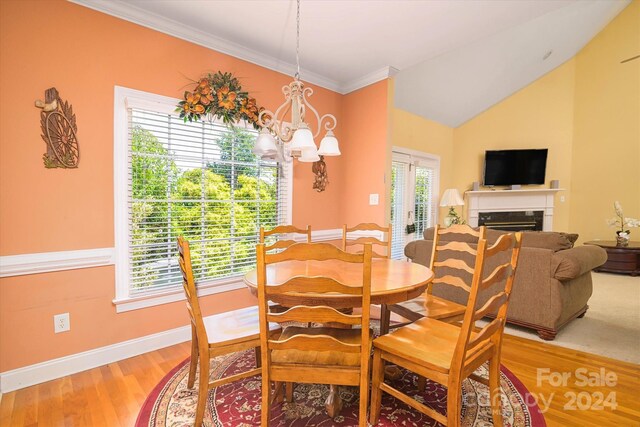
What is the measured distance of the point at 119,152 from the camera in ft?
7.46

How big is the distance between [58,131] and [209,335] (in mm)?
1710

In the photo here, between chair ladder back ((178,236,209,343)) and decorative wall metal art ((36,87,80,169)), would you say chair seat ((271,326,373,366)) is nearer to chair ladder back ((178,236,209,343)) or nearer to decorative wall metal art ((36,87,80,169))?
chair ladder back ((178,236,209,343))

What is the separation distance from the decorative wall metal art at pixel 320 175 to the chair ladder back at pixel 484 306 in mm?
2346

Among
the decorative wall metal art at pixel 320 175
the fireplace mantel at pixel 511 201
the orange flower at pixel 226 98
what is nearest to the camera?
the orange flower at pixel 226 98

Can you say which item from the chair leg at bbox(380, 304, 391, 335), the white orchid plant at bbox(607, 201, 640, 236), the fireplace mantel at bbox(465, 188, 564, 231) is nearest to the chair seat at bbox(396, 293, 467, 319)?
the chair leg at bbox(380, 304, 391, 335)

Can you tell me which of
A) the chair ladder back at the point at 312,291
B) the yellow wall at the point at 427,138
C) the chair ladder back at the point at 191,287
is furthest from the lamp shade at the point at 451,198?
the chair ladder back at the point at 191,287

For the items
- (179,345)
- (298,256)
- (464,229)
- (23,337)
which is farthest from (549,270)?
(23,337)

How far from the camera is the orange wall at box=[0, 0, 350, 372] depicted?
6.20ft

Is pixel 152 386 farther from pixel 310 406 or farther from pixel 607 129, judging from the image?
pixel 607 129

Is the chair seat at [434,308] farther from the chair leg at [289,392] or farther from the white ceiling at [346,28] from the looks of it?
the white ceiling at [346,28]

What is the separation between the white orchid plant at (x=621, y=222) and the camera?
4899 millimetres

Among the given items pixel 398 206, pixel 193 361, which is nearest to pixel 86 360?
pixel 193 361

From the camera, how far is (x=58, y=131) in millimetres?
2027

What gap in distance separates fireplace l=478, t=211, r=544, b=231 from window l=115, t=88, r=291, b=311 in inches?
201
